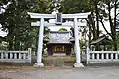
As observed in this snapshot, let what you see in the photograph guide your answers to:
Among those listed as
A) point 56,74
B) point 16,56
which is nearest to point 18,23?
point 16,56

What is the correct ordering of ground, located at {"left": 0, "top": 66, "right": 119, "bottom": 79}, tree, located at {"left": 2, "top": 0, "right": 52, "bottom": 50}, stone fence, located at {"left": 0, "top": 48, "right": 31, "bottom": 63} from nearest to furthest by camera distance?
ground, located at {"left": 0, "top": 66, "right": 119, "bottom": 79} < stone fence, located at {"left": 0, "top": 48, "right": 31, "bottom": 63} < tree, located at {"left": 2, "top": 0, "right": 52, "bottom": 50}

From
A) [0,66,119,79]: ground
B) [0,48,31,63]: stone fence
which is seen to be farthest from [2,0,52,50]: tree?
[0,66,119,79]: ground

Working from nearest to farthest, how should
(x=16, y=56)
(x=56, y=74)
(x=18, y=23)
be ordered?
1. (x=56, y=74)
2. (x=16, y=56)
3. (x=18, y=23)

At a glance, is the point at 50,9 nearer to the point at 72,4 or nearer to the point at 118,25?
the point at 72,4

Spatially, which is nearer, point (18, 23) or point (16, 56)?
point (16, 56)

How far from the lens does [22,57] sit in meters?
19.0

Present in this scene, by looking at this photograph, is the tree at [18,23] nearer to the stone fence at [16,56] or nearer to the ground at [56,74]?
the stone fence at [16,56]

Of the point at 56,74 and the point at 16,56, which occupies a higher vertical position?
the point at 16,56

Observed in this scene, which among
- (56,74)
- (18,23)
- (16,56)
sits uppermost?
(18,23)

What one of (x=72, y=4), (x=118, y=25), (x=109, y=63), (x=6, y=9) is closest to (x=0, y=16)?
(x=6, y=9)

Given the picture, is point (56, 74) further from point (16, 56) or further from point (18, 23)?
point (18, 23)

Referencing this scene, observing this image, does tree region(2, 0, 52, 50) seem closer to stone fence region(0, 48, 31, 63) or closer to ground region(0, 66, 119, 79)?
stone fence region(0, 48, 31, 63)

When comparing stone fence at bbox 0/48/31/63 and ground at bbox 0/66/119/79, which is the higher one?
stone fence at bbox 0/48/31/63

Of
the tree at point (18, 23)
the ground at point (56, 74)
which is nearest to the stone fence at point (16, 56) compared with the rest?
the tree at point (18, 23)
